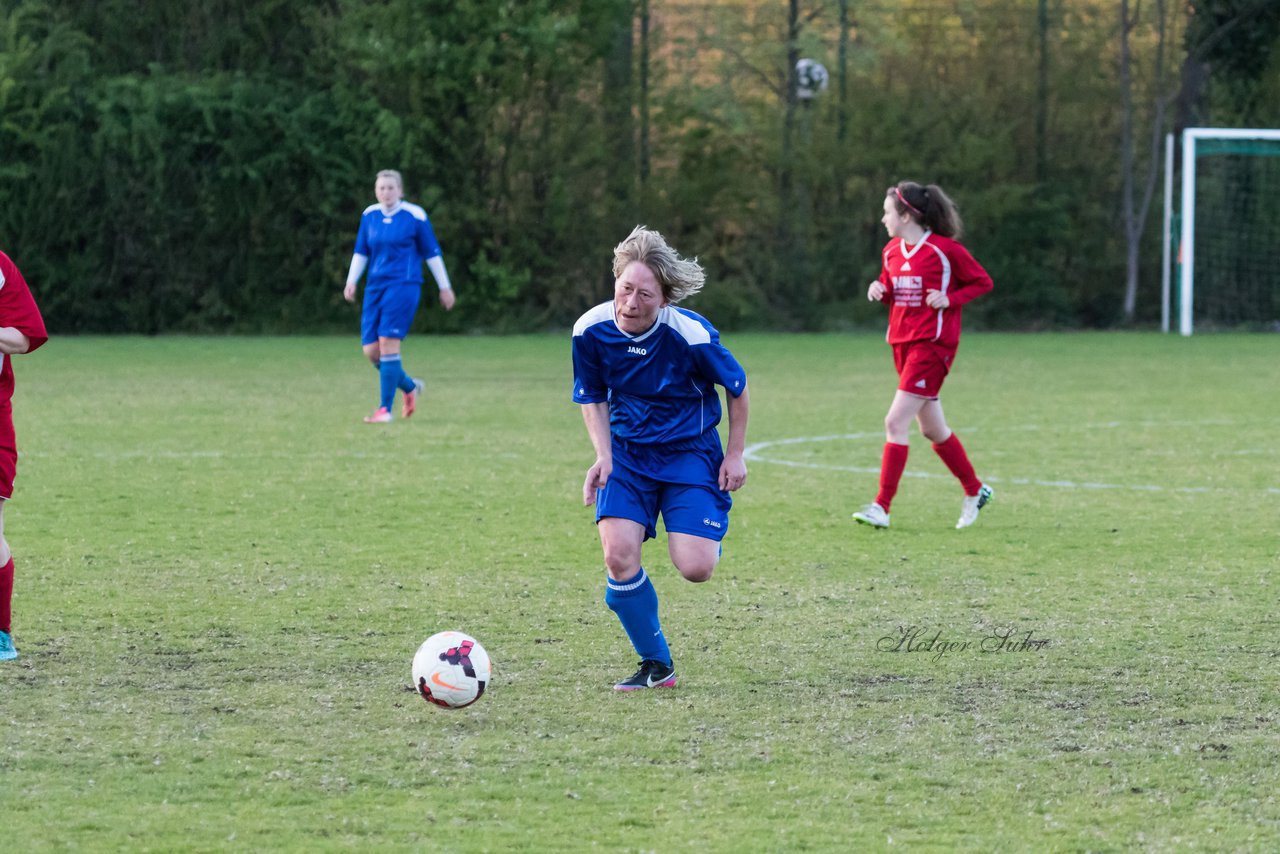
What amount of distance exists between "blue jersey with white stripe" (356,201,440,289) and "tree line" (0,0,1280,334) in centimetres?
1024

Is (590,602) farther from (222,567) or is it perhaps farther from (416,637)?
(222,567)

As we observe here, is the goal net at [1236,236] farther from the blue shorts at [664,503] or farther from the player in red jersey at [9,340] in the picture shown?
the player in red jersey at [9,340]

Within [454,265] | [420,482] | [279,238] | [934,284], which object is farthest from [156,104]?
[934,284]

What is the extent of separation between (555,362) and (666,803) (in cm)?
1566

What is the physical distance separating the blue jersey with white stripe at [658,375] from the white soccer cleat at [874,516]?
3019 millimetres

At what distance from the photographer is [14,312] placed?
5.46 meters

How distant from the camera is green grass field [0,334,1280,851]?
4.10m

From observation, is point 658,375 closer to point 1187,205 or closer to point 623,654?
point 623,654

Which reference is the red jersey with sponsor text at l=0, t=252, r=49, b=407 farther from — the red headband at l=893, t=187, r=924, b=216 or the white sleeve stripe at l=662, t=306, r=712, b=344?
the red headband at l=893, t=187, r=924, b=216

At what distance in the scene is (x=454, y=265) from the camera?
80.2ft

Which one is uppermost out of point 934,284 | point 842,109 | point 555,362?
point 842,109

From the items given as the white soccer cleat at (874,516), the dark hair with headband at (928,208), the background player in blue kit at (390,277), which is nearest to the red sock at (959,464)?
the white soccer cleat at (874,516)

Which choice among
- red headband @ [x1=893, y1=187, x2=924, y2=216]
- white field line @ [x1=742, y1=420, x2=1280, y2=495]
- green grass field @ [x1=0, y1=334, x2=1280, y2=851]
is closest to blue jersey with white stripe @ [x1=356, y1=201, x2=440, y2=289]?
green grass field @ [x1=0, y1=334, x2=1280, y2=851]

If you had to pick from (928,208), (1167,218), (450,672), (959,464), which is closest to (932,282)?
(928,208)
